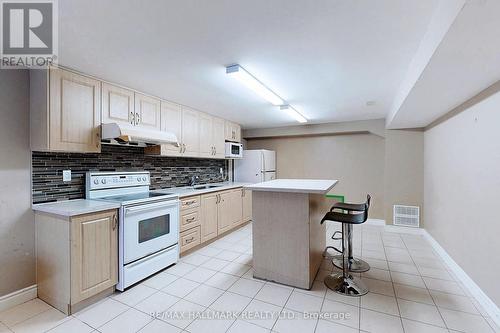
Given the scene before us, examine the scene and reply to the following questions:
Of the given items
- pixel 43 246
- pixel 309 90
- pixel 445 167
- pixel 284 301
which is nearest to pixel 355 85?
pixel 309 90

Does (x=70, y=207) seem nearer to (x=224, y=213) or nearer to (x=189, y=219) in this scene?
(x=189, y=219)

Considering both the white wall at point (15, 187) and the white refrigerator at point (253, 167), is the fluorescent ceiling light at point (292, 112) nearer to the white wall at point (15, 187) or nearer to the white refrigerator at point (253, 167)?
the white refrigerator at point (253, 167)

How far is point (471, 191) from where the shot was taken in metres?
2.44

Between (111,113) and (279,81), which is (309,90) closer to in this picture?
(279,81)

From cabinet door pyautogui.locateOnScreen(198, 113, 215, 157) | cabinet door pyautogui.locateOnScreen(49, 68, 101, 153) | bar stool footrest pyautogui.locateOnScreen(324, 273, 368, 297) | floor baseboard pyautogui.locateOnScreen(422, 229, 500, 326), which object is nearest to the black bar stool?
bar stool footrest pyautogui.locateOnScreen(324, 273, 368, 297)

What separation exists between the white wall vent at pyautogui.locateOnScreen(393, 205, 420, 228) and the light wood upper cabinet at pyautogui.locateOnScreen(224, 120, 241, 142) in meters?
3.49

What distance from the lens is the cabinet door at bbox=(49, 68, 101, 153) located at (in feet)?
7.13

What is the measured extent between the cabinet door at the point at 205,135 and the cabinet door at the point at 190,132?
10 cm

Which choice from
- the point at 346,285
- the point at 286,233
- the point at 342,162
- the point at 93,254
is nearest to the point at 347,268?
the point at 346,285

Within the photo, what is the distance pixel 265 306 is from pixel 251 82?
89.6 inches

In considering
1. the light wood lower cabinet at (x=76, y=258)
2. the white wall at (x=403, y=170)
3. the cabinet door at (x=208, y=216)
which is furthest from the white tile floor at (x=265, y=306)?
the white wall at (x=403, y=170)

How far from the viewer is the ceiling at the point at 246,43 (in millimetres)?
A: 1436

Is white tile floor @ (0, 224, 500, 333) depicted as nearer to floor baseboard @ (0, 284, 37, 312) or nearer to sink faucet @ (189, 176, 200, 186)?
floor baseboard @ (0, 284, 37, 312)

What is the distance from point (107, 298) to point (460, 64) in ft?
11.9
